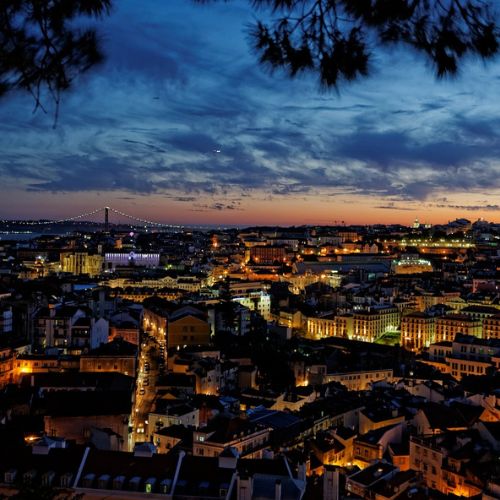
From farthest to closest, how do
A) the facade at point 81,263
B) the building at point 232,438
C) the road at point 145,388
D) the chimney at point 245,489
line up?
1. the facade at point 81,263
2. the road at point 145,388
3. the building at point 232,438
4. the chimney at point 245,489

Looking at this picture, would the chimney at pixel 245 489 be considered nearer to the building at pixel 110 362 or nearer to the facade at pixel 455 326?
the building at pixel 110 362

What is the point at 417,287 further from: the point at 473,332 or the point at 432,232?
the point at 432,232

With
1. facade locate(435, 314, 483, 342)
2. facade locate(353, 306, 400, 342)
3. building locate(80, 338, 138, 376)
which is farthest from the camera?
facade locate(353, 306, 400, 342)

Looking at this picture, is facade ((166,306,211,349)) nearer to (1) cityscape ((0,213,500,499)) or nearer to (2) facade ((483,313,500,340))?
(1) cityscape ((0,213,500,499))

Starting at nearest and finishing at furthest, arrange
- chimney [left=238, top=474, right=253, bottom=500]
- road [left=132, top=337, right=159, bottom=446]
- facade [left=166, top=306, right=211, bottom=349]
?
chimney [left=238, top=474, right=253, bottom=500] < road [left=132, top=337, right=159, bottom=446] < facade [left=166, top=306, right=211, bottom=349]

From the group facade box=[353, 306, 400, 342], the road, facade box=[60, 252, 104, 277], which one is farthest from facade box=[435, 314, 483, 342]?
facade box=[60, 252, 104, 277]

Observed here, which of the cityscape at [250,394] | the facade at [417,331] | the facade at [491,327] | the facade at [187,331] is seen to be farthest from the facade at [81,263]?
the facade at [491,327]

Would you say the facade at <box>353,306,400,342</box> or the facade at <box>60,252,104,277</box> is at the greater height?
the facade at <box>60,252,104,277</box>

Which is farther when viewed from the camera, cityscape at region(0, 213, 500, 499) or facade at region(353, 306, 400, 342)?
facade at region(353, 306, 400, 342)

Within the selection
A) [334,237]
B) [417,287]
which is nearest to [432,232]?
[334,237]

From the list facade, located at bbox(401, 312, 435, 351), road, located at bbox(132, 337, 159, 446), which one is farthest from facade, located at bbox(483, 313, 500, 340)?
road, located at bbox(132, 337, 159, 446)

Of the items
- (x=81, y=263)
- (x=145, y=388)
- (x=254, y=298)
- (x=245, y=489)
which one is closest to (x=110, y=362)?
(x=145, y=388)

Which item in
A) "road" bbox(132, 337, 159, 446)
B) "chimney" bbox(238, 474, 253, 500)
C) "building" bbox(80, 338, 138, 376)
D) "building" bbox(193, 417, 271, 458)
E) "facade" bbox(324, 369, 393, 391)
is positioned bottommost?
"facade" bbox(324, 369, 393, 391)

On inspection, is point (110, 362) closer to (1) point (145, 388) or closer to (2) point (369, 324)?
(1) point (145, 388)
